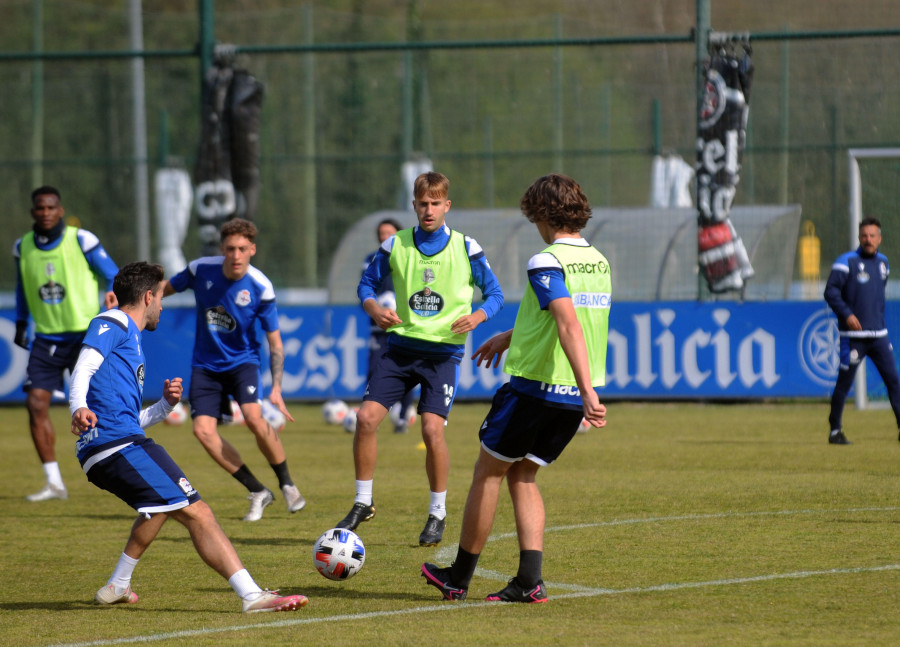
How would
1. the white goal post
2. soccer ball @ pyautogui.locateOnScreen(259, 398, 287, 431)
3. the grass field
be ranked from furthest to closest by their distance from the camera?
the white goal post → soccer ball @ pyautogui.locateOnScreen(259, 398, 287, 431) → the grass field

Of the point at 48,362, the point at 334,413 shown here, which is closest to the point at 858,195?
the point at 334,413

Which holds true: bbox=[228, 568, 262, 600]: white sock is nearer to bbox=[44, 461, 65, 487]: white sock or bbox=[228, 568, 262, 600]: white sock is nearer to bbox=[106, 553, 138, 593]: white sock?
bbox=[106, 553, 138, 593]: white sock

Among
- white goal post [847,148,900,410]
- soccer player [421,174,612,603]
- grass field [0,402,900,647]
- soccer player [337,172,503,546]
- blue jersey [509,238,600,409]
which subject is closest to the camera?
grass field [0,402,900,647]

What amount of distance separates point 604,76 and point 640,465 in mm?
26067

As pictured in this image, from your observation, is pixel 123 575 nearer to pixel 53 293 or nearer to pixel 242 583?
pixel 242 583

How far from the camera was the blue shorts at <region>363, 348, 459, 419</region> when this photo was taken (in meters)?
8.31

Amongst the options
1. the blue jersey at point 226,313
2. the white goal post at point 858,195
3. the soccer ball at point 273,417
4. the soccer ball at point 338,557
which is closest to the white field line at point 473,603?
the soccer ball at point 338,557

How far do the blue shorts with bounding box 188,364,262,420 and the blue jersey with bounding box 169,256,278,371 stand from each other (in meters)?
0.05

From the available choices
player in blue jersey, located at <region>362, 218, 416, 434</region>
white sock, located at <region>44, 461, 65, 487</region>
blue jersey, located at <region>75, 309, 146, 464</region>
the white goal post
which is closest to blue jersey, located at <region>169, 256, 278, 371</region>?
white sock, located at <region>44, 461, 65, 487</region>

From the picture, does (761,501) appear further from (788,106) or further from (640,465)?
(788,106)

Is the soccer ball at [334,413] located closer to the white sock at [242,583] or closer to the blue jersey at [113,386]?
the blue jersey at [113,386]

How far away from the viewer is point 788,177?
1067 inches

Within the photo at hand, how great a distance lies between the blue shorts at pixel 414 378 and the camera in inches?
327

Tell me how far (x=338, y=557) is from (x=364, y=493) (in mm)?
1441
